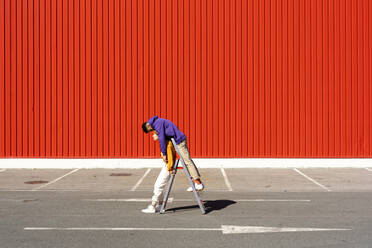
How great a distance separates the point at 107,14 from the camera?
19859mm

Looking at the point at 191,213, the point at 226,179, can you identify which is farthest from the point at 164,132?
the point at 226,179

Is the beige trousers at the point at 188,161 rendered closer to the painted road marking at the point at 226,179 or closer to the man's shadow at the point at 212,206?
the man's shadow at the point at 212,206

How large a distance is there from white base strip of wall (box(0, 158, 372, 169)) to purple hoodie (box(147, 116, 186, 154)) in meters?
9.21

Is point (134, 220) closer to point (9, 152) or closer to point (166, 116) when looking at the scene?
point (166, 116)

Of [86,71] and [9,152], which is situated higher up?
[86,71]

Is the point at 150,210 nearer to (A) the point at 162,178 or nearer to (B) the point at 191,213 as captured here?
(A) the point at 162,178

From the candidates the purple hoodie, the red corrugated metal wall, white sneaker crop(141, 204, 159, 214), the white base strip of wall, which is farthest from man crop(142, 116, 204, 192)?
the red corrugated metal wall

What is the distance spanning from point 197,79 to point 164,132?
389 inches

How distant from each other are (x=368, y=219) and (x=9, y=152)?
47.4ft

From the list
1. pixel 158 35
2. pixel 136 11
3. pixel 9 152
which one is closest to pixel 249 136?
pixel 158 35

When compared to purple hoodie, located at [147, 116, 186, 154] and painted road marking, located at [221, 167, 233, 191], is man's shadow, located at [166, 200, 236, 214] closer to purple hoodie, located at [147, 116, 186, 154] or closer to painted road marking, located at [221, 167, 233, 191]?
purple hoodie, located at [147, 116, 186, 154]

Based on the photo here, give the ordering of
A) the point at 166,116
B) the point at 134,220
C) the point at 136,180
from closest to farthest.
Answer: the point at 134,220
the point at 136,180
the point at 166,116

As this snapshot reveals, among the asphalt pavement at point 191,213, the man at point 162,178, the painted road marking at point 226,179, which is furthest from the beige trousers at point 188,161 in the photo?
the painted road marking at point 226,179

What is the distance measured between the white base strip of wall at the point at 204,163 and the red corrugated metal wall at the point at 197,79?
32 cm
